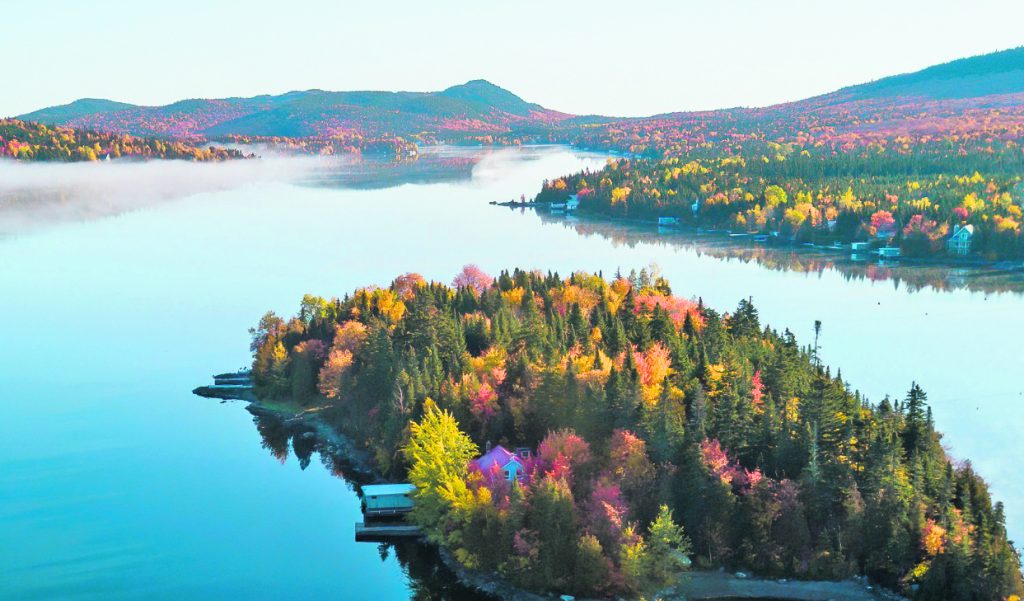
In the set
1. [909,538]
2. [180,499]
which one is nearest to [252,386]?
[180,499]

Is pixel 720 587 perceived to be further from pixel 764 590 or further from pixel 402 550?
→ pixel 402 550

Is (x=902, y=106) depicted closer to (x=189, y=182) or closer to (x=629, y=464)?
(x=189, y=182)

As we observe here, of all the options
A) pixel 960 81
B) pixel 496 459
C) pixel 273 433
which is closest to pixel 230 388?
pixel 273 433

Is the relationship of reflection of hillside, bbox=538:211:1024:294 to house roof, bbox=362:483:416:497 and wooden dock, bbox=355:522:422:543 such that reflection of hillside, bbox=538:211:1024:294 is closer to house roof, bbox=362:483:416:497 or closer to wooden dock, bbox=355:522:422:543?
house roof, bbox=362:483:416:497

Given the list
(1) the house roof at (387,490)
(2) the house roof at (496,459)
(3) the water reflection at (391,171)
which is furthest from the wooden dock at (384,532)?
(3) the water reflection at (391,171)

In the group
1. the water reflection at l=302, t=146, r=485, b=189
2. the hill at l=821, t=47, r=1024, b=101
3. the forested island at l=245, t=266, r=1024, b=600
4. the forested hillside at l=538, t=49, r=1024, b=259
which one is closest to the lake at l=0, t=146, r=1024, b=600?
the forested island at l=245, t=266, r=1024, b=600

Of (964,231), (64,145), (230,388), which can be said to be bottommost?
(230,388)
